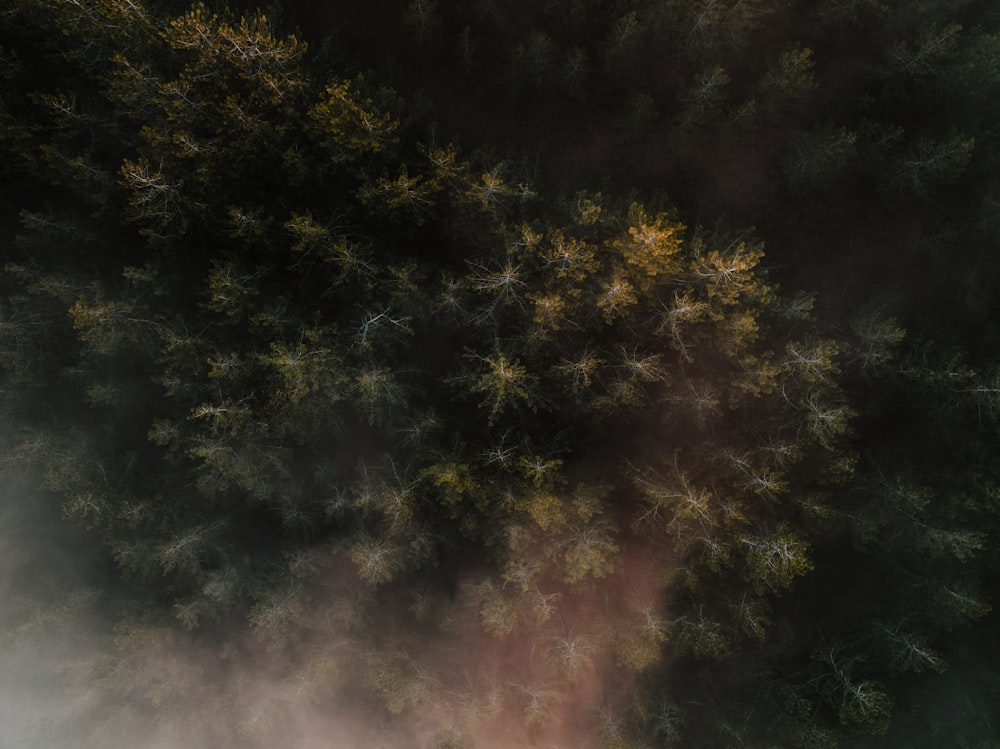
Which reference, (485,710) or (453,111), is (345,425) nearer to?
(485,710)

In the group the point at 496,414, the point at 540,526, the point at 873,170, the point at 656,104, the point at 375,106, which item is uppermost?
the point at 873,170

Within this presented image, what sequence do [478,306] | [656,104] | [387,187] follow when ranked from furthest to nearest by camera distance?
[656,104] < [478,306] < [387,187]

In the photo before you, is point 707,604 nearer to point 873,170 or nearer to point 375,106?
point 873,170

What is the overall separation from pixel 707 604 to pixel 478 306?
1128cm

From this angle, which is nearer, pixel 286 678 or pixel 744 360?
pixel 744 360

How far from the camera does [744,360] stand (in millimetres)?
14875

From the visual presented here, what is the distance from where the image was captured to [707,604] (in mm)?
17391

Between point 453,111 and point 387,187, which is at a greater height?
point 453,111

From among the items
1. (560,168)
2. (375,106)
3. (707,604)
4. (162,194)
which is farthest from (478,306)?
(707,604)

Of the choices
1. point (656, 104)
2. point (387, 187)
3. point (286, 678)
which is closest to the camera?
point (387, 187)

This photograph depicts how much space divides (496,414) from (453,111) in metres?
10.5

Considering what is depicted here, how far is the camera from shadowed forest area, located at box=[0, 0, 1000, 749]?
14961mm

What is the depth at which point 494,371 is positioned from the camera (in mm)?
14906

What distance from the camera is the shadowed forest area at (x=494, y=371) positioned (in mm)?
14961
